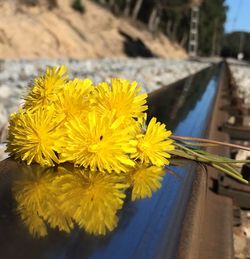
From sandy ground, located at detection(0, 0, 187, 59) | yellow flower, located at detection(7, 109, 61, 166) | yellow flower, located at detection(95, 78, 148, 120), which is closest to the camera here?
yellow flower, located at detection(7, 109, 61, 166)

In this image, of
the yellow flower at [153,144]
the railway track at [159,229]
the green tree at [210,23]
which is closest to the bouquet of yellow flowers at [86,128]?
the yellow flower at [153,144]

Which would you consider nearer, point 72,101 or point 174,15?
point 72,101

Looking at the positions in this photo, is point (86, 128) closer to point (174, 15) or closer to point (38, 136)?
point (38, 136)

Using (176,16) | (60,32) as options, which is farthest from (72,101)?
(176,16)

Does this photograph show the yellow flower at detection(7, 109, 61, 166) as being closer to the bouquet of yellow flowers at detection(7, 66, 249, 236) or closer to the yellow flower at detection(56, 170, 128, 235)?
the bouquet of yellow flowers at detection(7, 66, 249, 236)

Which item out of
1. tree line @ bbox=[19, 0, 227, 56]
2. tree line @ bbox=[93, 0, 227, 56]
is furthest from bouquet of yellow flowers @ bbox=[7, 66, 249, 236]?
tree line @ bbox=[93, 0, 227, 56]
